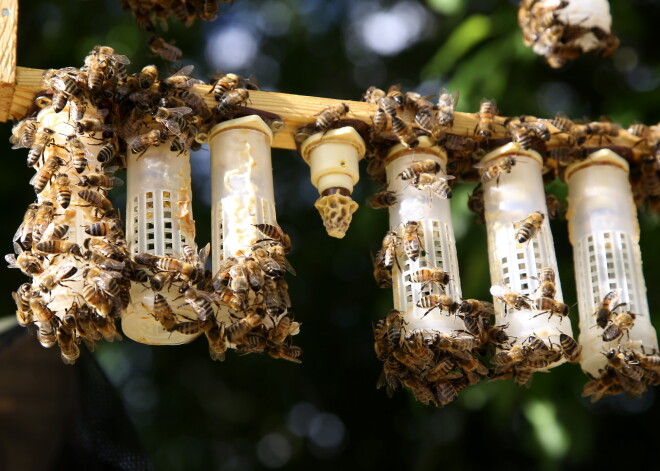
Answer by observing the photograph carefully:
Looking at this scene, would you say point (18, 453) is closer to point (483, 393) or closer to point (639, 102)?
point (483, 393)

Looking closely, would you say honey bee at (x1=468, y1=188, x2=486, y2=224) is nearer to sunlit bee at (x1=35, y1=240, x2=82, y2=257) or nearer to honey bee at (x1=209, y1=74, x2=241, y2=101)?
honey bee at (x1=209, y1=74, x2=241, y2=101)

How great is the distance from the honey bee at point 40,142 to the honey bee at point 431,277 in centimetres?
127

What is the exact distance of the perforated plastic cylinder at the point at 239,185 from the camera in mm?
3490

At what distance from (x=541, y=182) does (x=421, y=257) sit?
621 millimetres

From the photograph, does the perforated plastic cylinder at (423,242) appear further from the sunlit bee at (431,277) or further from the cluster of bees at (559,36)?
the cluster of bees at (559,36)

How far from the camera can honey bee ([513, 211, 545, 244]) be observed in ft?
12.3

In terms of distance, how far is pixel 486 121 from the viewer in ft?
12.9

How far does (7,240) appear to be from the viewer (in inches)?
271

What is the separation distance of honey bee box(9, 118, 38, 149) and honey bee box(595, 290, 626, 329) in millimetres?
2016

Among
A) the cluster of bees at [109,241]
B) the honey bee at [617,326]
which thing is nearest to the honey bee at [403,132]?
the cluster of bees at [109,241]

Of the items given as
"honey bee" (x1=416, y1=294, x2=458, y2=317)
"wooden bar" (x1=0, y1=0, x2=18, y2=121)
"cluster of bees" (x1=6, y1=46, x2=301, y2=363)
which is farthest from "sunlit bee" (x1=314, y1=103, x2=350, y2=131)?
"wooden bar" (x1=0, y1=0, x2=18, y2=121)

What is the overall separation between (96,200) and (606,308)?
1.80m

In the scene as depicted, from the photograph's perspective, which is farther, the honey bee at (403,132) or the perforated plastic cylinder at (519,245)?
the honey bee at (403,132)

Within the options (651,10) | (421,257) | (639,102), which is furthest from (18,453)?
(651,10)
